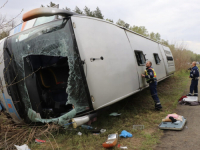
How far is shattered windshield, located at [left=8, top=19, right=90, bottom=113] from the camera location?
2.95 m

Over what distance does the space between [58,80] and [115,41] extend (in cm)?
200

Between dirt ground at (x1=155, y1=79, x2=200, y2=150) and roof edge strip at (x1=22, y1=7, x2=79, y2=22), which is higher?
roof edge strip at (x1=22, y1=7, x2=79, y2=22)

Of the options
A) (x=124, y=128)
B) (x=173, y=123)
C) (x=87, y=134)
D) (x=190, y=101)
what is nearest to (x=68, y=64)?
(x=87, y=134)

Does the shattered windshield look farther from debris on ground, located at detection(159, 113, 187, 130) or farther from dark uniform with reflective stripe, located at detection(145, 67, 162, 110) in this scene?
dark uniform with reflective stripe, located at detection(145, 67, 162, 110)

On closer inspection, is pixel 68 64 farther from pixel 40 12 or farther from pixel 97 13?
pixel 97 13

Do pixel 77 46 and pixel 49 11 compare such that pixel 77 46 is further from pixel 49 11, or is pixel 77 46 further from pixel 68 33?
pixel 49 11

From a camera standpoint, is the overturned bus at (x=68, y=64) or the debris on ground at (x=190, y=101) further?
the debris on ground at (x=190, y=101)

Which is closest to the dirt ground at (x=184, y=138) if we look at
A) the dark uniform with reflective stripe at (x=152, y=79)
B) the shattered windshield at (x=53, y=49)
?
the dark uniform with reflective stripe at (x=152, y=79)

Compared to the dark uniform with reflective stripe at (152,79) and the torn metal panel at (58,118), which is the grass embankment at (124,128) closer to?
the dark uniform with reflective stripe at (152,79)

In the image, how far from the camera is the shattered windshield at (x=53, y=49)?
2.95 metres

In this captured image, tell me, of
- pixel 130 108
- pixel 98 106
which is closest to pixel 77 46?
pixel 98 106

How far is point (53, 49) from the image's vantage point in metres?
3.16

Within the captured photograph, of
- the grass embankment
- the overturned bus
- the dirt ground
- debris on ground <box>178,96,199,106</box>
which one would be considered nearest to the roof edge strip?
the overturned bus

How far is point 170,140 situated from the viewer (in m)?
3.01
